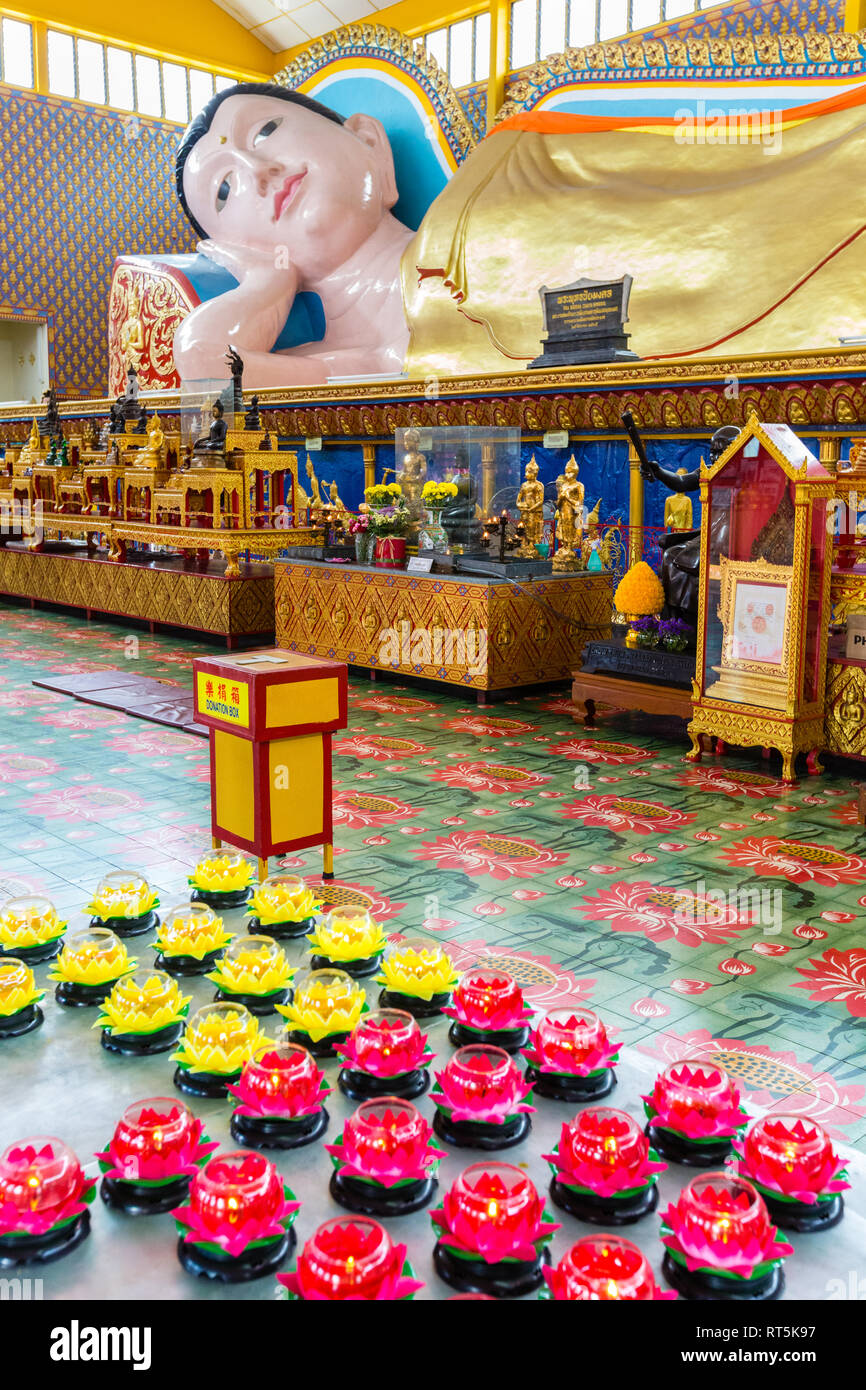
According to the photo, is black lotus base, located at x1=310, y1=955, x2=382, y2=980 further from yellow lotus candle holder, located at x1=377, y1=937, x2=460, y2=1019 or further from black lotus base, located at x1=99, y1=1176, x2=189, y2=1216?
black lotus base, located at x1=99, y1=1176, x2=189, y2=1216

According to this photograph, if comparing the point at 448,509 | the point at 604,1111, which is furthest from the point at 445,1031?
the point at 448,509

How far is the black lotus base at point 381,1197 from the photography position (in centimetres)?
141

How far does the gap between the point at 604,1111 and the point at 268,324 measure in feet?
39.3

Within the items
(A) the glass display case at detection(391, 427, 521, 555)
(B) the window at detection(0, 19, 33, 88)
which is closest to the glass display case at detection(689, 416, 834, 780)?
(A) the glass display case at detection(391, 427, 521, 555)

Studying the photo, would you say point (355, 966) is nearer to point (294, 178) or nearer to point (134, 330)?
point (294, 178)

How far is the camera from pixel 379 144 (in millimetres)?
12938

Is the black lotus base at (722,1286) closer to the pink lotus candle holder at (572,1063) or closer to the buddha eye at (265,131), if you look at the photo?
the pink lotus candle holder at (572,1063)

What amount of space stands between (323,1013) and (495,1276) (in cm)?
62

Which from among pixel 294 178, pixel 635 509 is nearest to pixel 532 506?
pixel 635 509

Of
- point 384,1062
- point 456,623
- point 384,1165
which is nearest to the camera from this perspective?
point 384,1165

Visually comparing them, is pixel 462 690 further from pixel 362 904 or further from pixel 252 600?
pixel 362 904

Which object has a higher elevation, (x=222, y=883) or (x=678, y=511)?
(x=678, y=511)

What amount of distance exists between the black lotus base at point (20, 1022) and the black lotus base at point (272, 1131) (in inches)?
19.2

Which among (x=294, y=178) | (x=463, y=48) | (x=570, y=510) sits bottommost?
(x=570, y=510)
